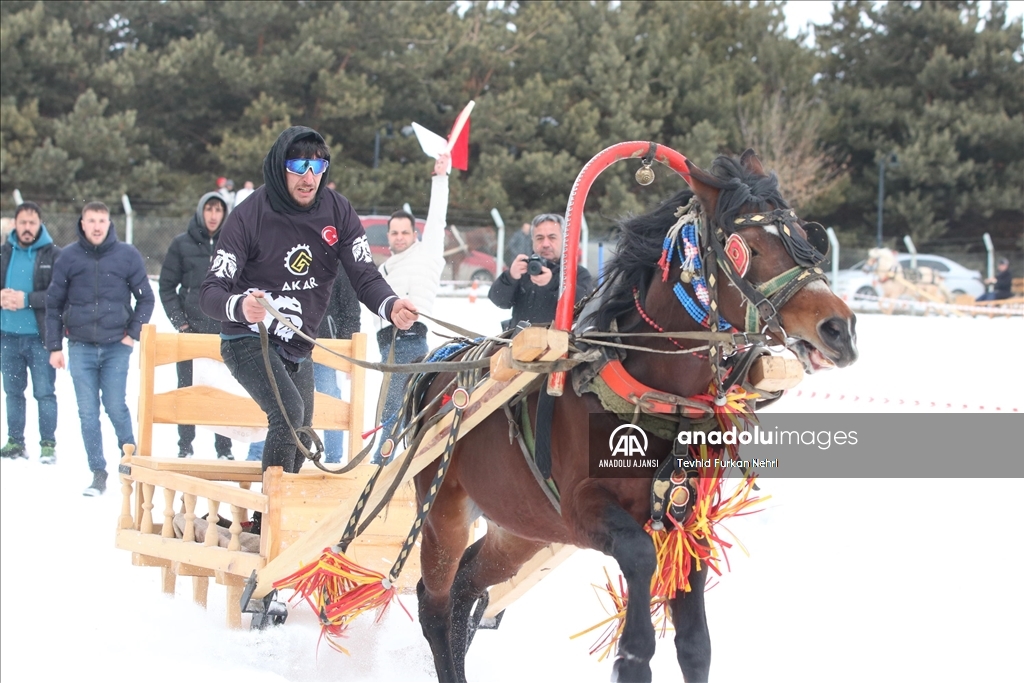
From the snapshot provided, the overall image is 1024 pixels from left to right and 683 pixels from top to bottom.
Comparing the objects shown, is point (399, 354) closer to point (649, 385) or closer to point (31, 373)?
point (649, 385)

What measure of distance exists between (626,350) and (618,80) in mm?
26475

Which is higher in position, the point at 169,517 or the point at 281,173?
the point at 281,173

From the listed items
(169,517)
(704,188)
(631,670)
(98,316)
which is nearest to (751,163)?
(704,188)

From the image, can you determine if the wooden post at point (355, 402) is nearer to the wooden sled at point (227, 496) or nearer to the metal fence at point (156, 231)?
the wooden sled at point (227, 496)

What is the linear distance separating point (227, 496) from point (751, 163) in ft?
8.66

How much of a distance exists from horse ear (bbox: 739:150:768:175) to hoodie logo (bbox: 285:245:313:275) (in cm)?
192

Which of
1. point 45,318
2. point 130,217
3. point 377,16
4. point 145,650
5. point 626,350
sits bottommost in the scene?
point 145,650

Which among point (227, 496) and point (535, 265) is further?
point (535, 265)

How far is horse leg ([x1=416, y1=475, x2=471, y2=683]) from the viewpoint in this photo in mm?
4176

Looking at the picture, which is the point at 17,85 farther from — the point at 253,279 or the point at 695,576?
the point at 695,576

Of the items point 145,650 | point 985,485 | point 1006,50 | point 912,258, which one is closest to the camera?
point 145,650

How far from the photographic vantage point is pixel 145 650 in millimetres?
4777

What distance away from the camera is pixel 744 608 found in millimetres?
5383

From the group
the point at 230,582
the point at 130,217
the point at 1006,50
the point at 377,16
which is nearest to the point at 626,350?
the point at 230,582
